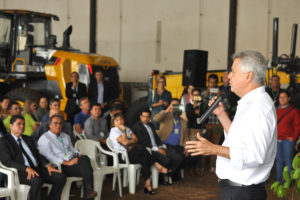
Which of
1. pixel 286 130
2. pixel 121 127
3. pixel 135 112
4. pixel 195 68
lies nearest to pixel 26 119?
pixel 121 127

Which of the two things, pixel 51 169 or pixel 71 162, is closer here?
pixel 51 169

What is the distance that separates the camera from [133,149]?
17.7 ft

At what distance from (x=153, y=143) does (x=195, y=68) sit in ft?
4.90

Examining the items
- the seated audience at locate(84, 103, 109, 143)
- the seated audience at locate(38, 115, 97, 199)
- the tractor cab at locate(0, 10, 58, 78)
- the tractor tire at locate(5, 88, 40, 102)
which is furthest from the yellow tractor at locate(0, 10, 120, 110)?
the seated audience at locate(38, 115, 97, 199)

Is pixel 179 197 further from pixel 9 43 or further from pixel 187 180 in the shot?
pixel 9 43

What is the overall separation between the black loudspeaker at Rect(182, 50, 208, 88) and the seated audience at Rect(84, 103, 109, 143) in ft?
4.91

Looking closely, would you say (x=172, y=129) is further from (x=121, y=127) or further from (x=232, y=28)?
(x=232, y=28)

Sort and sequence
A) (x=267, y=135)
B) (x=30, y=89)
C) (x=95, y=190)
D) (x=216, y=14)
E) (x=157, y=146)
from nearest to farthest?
(x=267, y=135) < (x=95, y=190) < (x=157, y=146) < (x=30, y=89) < (x=216, y=14)

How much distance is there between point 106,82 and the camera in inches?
325

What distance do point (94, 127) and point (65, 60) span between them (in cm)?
290

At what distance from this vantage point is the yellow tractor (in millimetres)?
8367

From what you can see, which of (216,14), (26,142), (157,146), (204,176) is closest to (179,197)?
(157,146)

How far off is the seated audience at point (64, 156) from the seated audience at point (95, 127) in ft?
3.30

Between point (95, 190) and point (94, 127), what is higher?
point (94, 127)
